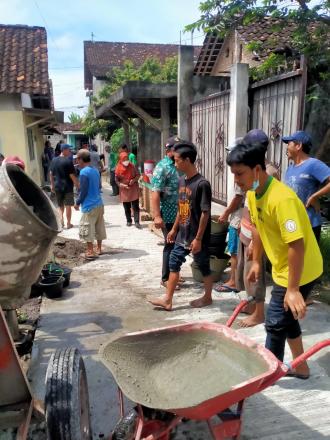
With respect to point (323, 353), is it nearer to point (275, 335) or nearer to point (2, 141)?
point (275, 335)

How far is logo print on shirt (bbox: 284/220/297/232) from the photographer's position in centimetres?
238

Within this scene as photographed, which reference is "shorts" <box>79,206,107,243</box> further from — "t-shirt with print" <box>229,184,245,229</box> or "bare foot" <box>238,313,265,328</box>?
"bare foot" <box>238,313,265,328</box>

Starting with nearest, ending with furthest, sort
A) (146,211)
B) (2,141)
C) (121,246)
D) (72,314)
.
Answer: (72,314)
(121,246)
(146,211)
(2,141)

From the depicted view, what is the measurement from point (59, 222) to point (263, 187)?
1.35 metres

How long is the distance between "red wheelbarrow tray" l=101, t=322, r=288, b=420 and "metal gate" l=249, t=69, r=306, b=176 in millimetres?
3040

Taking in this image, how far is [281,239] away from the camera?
2.59 meters

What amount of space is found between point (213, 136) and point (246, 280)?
3484 millimetres

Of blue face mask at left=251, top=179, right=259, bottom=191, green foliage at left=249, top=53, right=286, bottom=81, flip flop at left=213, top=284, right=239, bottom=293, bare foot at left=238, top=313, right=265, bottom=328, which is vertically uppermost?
green foliage at left=249, top=53, right=286, bottom=81

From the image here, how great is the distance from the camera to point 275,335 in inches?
112

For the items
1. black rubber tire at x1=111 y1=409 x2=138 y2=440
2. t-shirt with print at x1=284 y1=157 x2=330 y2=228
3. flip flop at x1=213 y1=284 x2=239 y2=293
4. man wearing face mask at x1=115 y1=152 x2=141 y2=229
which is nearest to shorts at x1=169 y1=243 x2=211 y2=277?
flip flop at x1=213 y1=284 x2=239 y2=293

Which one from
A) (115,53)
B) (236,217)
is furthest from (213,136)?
(115,53)

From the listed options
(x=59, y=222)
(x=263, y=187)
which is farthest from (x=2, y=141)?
(x=263, y=187)

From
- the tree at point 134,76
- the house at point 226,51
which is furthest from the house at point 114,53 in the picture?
the house at point 226,51

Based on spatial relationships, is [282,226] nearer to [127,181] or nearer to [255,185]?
[255,185]
